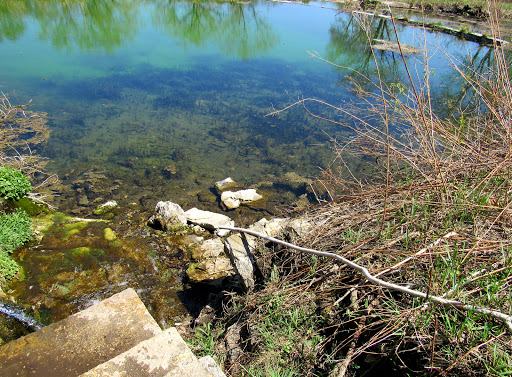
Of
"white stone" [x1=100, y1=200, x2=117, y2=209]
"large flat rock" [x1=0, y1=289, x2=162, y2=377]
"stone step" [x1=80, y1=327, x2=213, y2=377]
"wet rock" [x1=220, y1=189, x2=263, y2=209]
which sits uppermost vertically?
"stone step" [x1=80, y1=327, x2=213, y2=377]

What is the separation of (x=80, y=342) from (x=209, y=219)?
3660 mm

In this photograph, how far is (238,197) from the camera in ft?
21.0

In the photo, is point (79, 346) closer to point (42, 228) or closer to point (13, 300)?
point (13, 300)

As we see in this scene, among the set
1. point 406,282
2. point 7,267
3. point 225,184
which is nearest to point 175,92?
point 225,184

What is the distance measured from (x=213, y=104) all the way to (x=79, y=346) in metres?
8.24

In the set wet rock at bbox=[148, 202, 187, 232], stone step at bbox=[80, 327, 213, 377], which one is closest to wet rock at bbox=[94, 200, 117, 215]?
wet rock at bbox=[148, 202, 187, 232]

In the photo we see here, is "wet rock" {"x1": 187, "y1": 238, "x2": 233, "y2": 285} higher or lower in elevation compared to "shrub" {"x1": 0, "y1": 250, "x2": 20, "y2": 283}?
lower

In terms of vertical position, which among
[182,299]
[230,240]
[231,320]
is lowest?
[182,299]

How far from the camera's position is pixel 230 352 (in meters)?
2.70

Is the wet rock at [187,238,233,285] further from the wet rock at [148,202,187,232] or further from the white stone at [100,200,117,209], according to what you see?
the white stone at [100,200,117,209]

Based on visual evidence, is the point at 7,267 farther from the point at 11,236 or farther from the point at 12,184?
the point at 12,184

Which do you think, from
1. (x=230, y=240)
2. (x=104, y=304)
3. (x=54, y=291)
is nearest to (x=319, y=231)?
(x=230, y=240)

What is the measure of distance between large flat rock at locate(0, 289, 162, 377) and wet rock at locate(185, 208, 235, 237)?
10.4 ft

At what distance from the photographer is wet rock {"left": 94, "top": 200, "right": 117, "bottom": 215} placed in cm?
578
